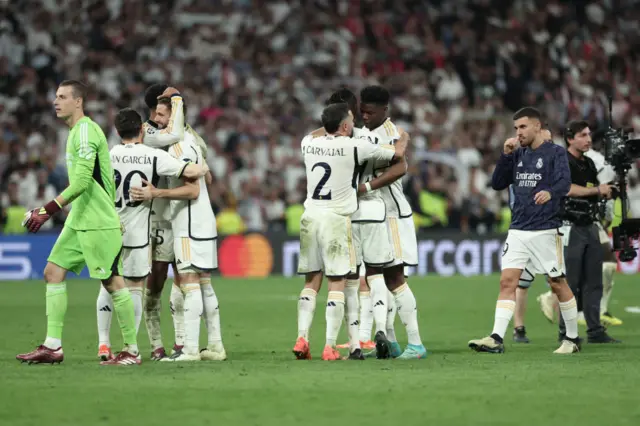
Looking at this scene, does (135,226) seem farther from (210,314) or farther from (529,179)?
(529,179)

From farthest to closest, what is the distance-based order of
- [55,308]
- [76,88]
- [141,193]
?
[141,193] < [76,88] < [55,308]

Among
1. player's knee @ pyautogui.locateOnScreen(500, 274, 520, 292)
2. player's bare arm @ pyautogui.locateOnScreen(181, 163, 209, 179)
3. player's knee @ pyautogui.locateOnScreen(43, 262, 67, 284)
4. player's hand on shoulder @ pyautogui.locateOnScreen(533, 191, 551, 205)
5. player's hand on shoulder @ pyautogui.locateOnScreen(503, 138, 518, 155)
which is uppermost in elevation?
player's hand on shoulder @ pyautogui.locateOnScreen(503, 138, 518, 155)

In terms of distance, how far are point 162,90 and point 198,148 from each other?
2.04ft

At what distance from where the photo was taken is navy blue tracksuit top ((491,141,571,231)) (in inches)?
449

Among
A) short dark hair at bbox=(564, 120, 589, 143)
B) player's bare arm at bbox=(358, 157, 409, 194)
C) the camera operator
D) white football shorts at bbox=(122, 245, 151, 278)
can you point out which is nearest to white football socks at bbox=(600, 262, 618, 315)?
the camera operator

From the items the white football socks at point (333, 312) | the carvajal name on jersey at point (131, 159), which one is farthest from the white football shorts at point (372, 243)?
the carvajal name on jersey at point (131, 159)

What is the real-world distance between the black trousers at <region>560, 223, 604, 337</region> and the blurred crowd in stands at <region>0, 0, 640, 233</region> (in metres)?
12.8

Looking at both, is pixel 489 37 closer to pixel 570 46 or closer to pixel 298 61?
pixel 570 46

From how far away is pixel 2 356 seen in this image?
36.5 feet

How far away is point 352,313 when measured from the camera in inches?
436

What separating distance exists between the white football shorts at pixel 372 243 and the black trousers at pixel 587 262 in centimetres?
291

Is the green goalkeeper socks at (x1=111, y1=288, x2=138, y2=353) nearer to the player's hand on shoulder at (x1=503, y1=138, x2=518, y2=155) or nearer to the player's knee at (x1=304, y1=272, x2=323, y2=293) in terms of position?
the player's knee at (x1=304, y1=272, x2=323, y2=293)

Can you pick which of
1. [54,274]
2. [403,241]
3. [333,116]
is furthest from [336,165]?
[54,274]

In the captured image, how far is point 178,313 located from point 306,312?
4.40ft
